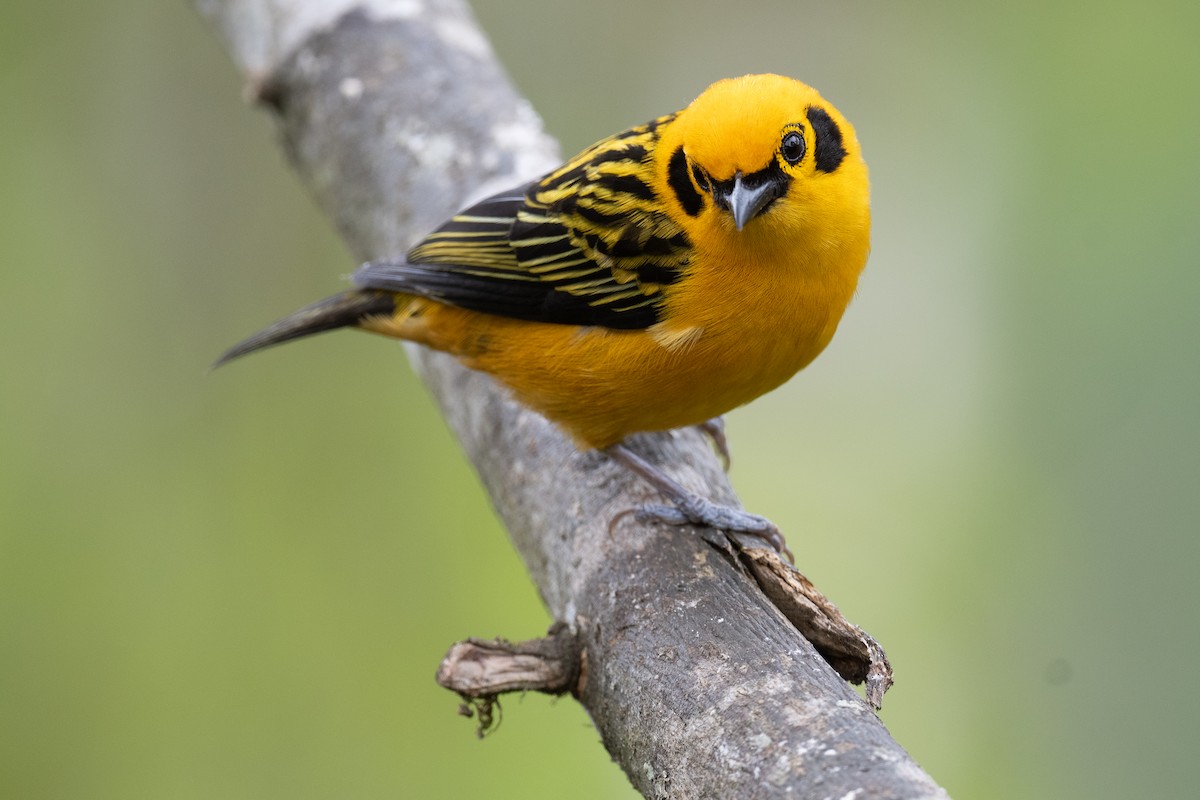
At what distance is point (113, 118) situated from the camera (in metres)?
7.48

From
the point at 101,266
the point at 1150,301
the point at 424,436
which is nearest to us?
the point at 1150,301

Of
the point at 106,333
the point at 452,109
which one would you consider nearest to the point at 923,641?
the point at 452,109

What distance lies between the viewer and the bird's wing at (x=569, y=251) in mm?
3855

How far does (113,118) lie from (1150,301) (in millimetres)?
6171

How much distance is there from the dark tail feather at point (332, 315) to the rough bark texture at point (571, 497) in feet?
1.07

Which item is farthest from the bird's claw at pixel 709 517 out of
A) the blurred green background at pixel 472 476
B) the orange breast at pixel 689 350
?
the blurred green background at pixel 472 476

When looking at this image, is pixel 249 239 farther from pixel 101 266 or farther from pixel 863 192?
pixel 863 192

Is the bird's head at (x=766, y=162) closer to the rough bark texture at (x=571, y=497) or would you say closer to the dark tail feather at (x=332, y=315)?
the rough bark texture at (x=571, y=497)

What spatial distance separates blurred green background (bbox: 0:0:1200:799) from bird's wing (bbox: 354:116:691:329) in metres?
1.96

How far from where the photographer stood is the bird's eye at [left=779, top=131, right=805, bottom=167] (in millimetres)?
3418

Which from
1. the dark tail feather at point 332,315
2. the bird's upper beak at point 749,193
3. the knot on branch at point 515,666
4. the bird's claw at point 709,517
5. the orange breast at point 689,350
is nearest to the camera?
the knot on branch at point 515,666

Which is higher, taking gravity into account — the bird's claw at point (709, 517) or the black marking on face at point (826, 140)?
the black marking on face at point (826, 140)

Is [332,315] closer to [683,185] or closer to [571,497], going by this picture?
[571,497]

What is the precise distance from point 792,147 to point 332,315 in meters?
2.04
